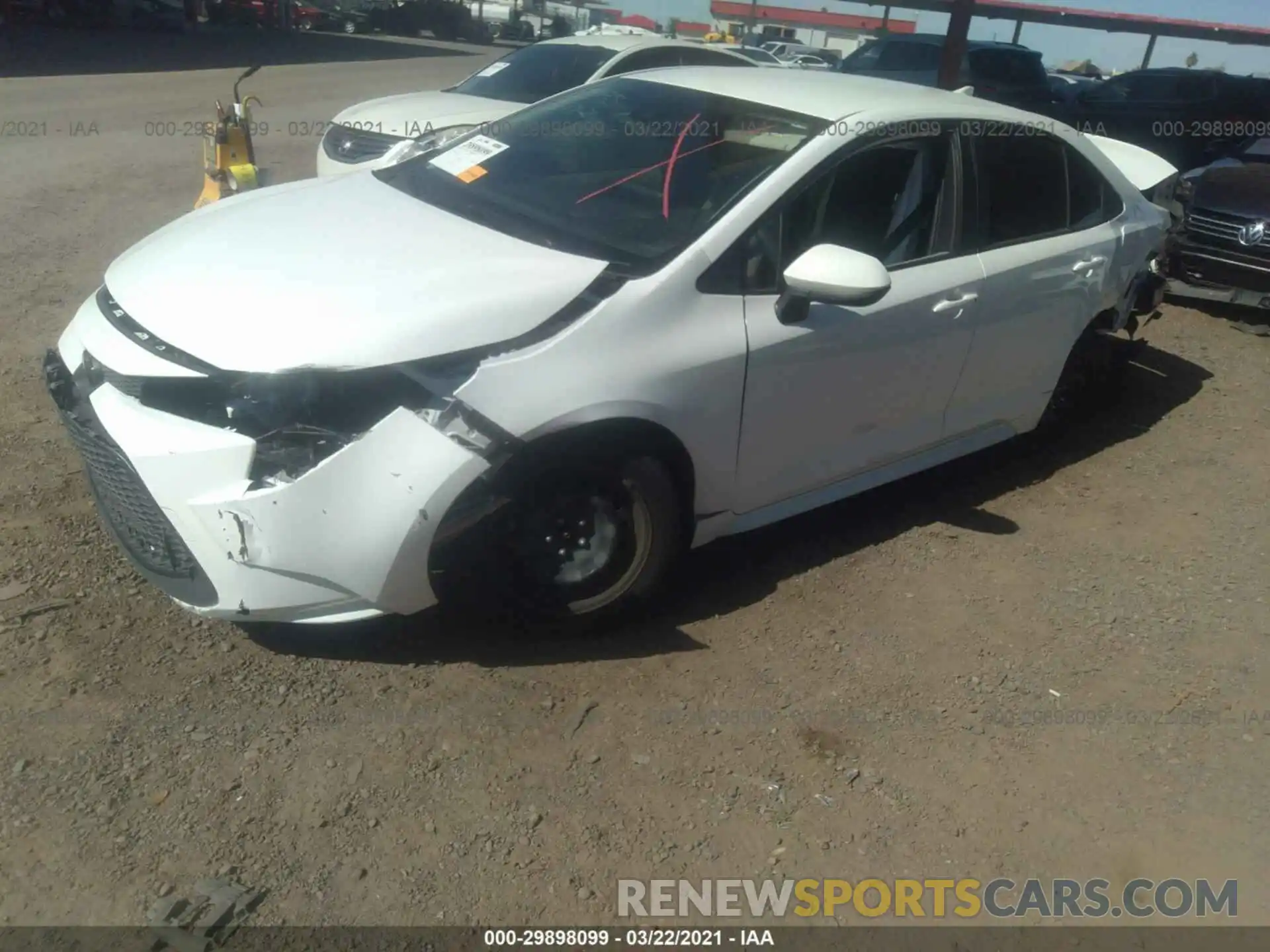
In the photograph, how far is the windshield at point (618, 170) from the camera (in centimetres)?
334

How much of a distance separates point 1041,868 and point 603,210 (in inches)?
92.9

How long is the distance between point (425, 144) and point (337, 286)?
10.5 feet

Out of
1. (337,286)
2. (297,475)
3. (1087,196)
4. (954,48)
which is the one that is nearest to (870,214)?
(1087,196)

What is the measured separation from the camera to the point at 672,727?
10.1 feet

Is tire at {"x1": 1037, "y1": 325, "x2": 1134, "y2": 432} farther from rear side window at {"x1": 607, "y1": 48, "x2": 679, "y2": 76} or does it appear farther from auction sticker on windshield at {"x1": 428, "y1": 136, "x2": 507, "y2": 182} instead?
rear side window at {"x1": 607, "y1": 48, "x2": 679, "y2": 76}

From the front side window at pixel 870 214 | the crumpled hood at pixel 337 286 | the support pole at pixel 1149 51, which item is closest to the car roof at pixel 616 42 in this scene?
the front side window at pixel 870 214

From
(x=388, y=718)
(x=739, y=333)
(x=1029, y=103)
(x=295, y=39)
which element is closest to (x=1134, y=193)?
(x=739, y=333)

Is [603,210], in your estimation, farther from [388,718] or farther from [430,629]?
[388,718]

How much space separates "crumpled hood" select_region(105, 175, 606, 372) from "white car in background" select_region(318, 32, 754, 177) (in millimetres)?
3038

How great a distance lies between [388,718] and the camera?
296 cm

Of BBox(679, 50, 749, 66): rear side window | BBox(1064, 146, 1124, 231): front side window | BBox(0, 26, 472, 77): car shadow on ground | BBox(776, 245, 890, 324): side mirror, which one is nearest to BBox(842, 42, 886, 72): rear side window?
BBox(679, 50, 749, 66): rear side window

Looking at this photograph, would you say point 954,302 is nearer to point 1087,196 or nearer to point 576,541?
point 1087,196

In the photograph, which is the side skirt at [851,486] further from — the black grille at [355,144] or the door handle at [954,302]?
the black grille at [355,144]

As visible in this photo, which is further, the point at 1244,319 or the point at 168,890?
the point at 1244,319
